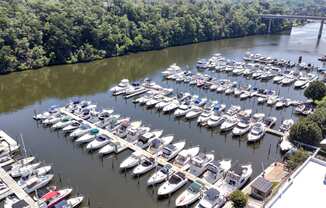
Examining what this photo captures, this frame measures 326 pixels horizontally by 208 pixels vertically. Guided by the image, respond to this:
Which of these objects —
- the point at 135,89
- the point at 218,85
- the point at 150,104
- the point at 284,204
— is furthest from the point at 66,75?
the point at 284,204

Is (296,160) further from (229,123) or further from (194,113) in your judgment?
(194,113)

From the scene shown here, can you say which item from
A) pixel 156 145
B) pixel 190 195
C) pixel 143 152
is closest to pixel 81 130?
pixel 143 152

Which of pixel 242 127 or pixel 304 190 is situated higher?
pixel 304 190

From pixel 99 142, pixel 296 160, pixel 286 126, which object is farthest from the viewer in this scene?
pixel 286 126

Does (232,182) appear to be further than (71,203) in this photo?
Yes

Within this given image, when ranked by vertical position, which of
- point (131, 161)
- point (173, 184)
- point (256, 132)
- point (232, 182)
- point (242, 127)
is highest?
point (256, 132)

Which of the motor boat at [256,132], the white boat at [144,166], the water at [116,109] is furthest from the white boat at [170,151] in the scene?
the motor boat at [256,132]

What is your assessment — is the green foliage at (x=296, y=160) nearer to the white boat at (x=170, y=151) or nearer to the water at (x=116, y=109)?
the water at (x=116, y=109)
